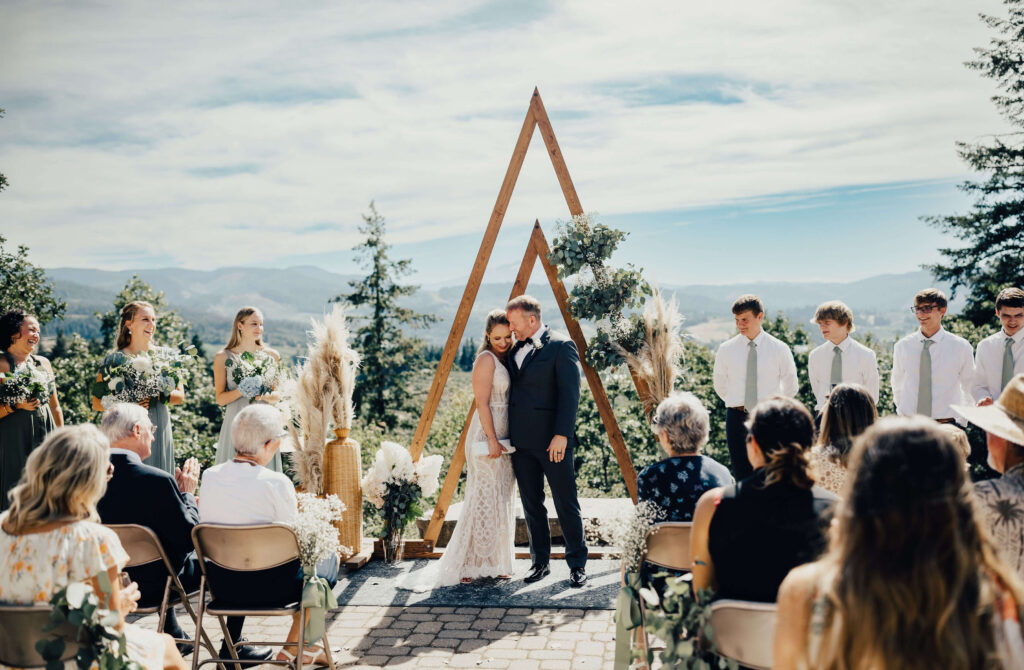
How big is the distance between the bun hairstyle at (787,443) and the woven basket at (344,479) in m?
4.33

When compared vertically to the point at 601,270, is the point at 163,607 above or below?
below

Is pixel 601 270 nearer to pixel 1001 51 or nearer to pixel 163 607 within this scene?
pixel 163 607

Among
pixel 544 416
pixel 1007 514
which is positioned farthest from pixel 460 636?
pixel 1007 514

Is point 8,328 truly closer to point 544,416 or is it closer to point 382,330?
point 544,416

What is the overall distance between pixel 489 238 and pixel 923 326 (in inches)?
144

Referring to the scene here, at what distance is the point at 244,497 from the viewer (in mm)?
3973

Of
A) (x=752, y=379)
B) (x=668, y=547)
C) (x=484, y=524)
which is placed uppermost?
(x=752, y=379)

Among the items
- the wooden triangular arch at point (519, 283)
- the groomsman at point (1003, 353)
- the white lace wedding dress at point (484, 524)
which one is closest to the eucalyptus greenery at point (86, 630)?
the white lace wedding dress at point (484, 524)

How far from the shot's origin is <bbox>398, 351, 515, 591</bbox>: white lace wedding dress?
240 inches

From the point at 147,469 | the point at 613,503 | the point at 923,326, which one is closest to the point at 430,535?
the point at 613,503

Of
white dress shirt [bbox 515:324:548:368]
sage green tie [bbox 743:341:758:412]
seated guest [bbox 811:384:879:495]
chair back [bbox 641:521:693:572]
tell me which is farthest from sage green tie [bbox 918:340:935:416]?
chair back [bbox 641:521:693:572]

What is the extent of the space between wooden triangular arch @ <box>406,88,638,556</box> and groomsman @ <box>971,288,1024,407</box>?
2.90 metres

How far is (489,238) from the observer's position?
22.5ft

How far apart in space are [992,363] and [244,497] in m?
5.58
